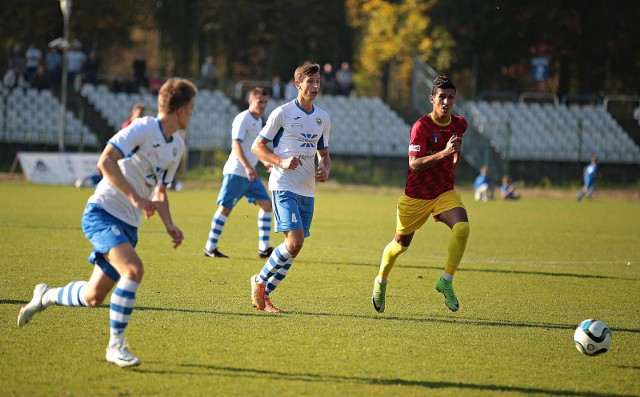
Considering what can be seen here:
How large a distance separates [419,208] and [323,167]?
1.06 metres

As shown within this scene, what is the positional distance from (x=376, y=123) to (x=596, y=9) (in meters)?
12.7

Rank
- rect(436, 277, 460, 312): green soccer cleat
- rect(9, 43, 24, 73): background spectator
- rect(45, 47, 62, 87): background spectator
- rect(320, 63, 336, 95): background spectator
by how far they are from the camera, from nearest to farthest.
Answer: rect(436, 277, 460, 312): green soccer cleat → rect(9, 43, 24, 73): background spectator → rect(45, 47, 62, 87): background spectator → rect(320, 63, 336, 95): background spectator

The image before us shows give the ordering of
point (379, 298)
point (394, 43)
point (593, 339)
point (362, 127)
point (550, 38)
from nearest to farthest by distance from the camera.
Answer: point (593, 339)
point (379, 298)
point (362, 127)
point (550, 38)
point (394, 43)

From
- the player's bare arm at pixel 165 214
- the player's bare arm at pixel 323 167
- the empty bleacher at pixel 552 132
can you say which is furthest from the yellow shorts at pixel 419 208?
the empty bleacher at pixel 552 132

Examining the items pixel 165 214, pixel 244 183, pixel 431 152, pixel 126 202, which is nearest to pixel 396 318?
pixel 431 152

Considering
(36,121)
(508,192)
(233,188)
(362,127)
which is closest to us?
(233,188)

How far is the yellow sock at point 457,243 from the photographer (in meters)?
9.41

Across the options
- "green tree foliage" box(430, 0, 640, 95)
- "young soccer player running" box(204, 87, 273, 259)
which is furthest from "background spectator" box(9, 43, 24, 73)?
"young soccer player running" box(204, 87, 273, 259)

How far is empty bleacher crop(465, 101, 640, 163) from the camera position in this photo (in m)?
36.1

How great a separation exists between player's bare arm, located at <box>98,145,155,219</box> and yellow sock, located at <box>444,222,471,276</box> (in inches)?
149

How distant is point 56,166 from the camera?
30.7m

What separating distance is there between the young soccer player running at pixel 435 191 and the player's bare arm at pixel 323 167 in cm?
81

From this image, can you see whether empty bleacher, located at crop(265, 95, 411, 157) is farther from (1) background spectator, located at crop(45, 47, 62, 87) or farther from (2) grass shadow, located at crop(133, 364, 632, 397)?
(2) grass shadow, located at crop(133, 364, 632, 397)

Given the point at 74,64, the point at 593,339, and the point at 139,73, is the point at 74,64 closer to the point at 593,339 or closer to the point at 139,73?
the point at 139,73
